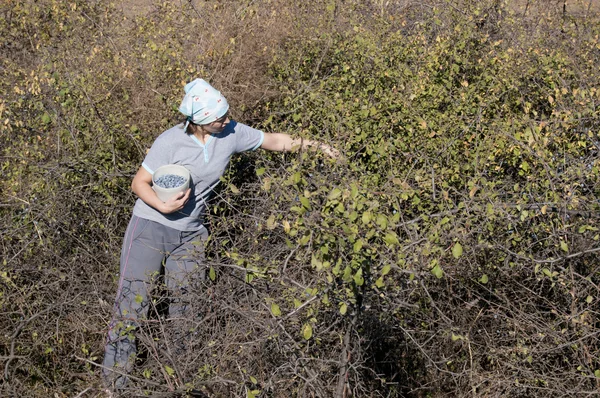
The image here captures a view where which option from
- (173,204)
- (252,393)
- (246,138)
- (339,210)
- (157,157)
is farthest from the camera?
(246,138)

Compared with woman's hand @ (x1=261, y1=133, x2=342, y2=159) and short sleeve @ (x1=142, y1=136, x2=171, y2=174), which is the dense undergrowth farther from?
short sleeve @ (x1=142, y1=136, x2=171, y2=174)

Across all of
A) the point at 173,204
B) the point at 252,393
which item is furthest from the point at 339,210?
the point at 173,204

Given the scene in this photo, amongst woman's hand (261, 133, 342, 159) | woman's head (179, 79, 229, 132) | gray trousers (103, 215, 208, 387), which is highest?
woman's head (179, 79, 229, 132)

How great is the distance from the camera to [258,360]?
312cm

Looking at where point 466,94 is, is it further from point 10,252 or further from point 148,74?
point 10,252

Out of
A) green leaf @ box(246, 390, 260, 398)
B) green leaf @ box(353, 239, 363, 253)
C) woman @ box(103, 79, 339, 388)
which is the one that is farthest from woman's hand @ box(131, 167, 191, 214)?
green leaf @ box(353, 239, 363, 253)

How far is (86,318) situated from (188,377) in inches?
30.2

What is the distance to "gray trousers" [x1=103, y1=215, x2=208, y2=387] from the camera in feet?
11.0

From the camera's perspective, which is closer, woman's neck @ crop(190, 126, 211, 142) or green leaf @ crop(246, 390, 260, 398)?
green leaf @ crop(246, 390, 260, 398)

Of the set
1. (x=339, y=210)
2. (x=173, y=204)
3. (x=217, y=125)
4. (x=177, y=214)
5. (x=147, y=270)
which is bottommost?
(x=147, y=270)

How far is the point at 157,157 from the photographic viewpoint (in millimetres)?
3479

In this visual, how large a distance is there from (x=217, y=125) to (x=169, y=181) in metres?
0.35

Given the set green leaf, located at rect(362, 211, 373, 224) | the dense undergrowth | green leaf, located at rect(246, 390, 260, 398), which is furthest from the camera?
the dense undergrowth

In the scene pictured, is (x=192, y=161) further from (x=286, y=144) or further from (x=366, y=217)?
(x=366, y=217)
